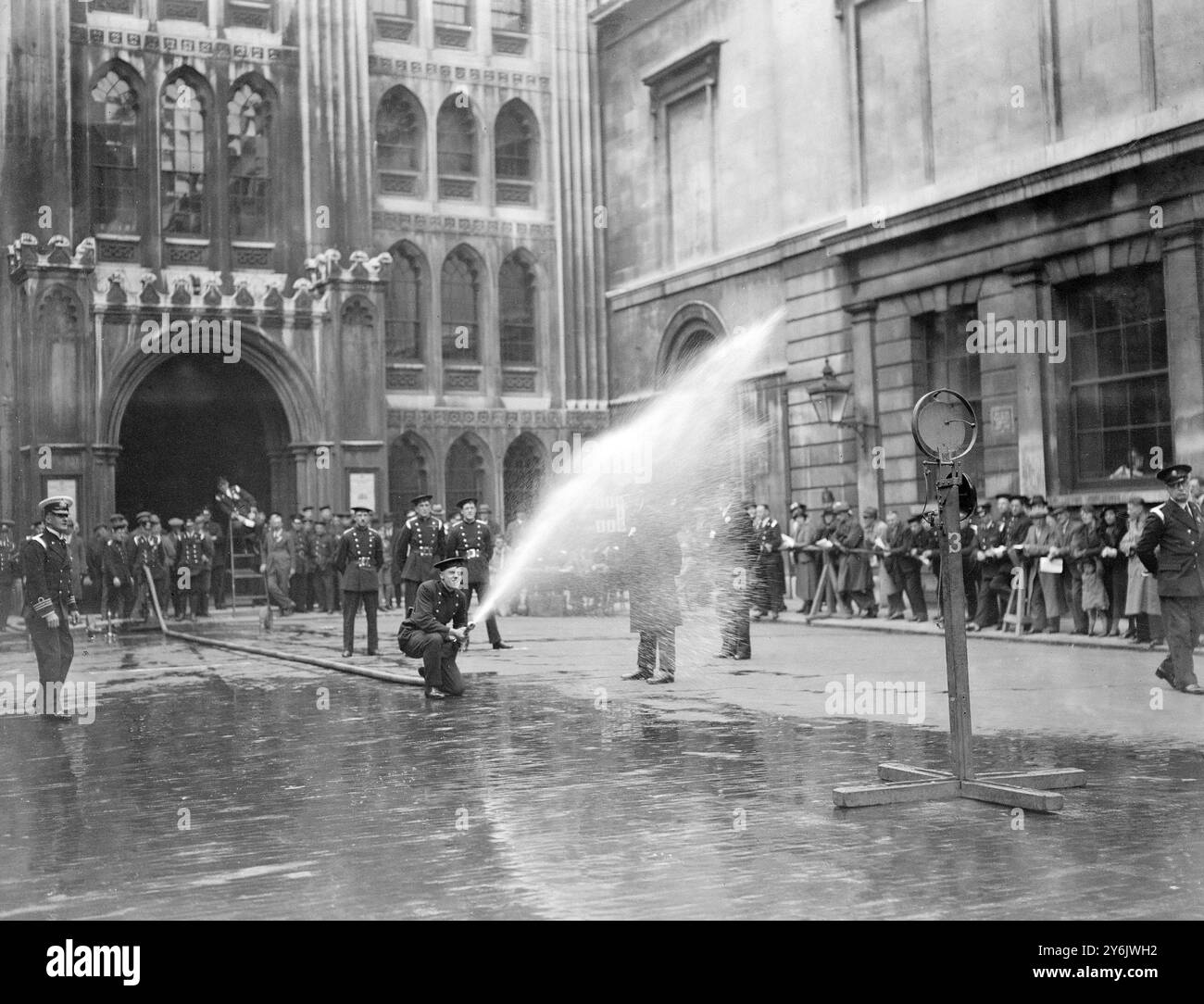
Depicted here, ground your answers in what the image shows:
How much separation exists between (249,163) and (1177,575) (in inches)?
1071

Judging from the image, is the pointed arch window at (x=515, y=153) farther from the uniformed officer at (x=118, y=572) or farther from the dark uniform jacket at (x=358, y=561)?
the dark uniform jacket at (x=358, y=561)

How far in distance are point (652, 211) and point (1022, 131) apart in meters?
13.2

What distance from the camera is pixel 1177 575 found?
14.1m

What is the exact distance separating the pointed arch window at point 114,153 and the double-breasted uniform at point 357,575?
56.7 ft

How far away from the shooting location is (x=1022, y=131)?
2411cm

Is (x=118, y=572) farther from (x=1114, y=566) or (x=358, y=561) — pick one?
(x=1114, y=566)

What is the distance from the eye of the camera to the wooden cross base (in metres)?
8.62

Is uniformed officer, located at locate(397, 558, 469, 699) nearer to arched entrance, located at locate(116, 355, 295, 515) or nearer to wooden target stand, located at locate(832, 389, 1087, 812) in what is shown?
wooden target stand, located at locate(832, 389, 1087, 812)

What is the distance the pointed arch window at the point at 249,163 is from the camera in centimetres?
3566

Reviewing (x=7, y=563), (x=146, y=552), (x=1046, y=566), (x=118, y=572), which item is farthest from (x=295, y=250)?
(x=1046, y=566)

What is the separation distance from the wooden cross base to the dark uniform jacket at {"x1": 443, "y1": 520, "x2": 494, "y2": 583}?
1058cm

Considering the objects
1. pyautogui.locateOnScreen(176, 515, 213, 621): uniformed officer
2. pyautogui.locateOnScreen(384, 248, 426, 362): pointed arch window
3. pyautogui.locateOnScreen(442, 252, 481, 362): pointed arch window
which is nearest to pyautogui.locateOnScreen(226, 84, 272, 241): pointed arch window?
pyautogui.locateOnScreen(384, 248, 426, 362): pointed arch window

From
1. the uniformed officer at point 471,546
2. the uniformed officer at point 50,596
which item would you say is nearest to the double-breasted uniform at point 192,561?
the uniformed officer at point 471,546
